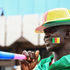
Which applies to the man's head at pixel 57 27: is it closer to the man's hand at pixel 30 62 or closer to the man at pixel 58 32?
the man at pixel 58 32

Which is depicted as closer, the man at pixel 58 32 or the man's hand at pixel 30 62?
the man at pixel 58 32

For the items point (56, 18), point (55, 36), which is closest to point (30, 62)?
point (55, 36)

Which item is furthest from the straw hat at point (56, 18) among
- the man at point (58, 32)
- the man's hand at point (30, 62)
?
the man's hand at point (30, 62)

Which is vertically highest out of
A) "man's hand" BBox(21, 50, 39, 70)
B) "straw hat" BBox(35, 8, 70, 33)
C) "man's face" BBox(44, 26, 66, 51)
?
"straw hat" BBox(35, 8, 70, 33)

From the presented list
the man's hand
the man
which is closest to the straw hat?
the man

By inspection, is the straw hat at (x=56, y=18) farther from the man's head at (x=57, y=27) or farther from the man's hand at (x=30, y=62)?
the man's hand at (x=30, y=62)

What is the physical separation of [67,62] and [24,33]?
10.1 meters

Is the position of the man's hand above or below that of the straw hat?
below

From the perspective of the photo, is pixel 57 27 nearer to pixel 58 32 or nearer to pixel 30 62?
pixel 58 32

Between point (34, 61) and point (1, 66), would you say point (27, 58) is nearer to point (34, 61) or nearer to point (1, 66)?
point (34, 61)

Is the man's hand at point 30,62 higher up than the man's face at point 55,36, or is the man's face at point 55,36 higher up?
the man's face at point 55,36

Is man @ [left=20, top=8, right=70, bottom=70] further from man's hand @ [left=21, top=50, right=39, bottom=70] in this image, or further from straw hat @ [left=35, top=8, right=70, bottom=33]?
man's hand @ [left=21, top=50, right=39, bottom=70]

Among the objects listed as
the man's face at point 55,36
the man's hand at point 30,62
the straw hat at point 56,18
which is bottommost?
the man's hand at point 30,62

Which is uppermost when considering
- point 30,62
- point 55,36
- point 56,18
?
point 56,18
